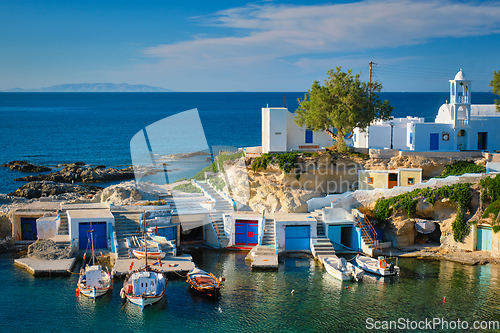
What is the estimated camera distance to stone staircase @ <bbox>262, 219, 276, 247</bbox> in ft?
110

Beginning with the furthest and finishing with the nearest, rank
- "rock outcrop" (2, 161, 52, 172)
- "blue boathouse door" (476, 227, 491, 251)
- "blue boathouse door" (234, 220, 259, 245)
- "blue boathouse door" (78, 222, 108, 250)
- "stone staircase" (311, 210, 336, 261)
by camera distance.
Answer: "rock outcrop" (2, 161, 52, 172) → "blue boathouse door" (234, 220, 259, 245) → "blue boathouse door" (78, 222, 108, 250) → "stone staircase" (311, 210, 336, 261) → "blue boathouse door" (476, 227, 491, 251)

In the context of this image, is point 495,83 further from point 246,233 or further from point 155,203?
point 155,203

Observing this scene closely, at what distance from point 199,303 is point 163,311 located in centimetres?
205

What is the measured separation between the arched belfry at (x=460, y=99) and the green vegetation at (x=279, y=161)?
14.7 meters

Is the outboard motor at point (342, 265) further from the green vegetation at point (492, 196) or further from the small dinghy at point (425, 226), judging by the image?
the green vegetation at point (492, 196)

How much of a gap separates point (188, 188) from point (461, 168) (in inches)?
973

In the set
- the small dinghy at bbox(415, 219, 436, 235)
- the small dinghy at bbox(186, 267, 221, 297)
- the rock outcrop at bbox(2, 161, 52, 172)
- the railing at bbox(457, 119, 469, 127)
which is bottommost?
the small dinghy at bbox(186, 267, 221, 297)

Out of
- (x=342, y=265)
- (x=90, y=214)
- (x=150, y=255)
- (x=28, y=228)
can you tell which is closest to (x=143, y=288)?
(x=150, y=255)

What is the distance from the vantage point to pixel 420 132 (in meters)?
40.8

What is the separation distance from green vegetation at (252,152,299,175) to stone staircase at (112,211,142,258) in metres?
11.2

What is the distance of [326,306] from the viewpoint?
24891mm

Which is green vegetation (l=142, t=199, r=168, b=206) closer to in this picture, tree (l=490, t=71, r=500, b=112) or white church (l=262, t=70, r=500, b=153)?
white church (l=262, t=70, r=500, b=153)

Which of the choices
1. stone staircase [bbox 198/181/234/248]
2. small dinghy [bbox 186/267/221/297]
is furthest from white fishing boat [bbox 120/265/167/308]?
stone staircase [bbox 198/181/234/248]

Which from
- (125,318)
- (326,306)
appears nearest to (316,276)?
(326,306)
